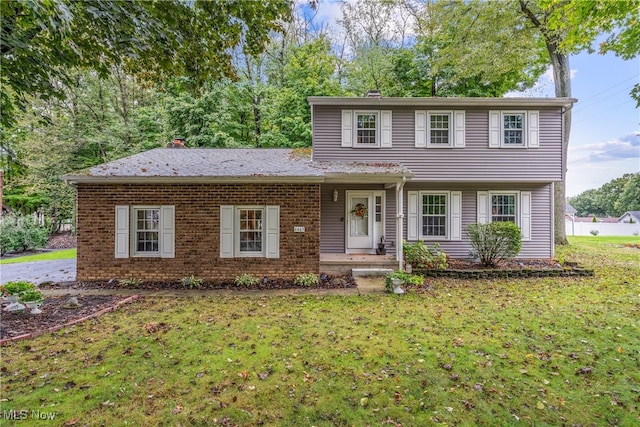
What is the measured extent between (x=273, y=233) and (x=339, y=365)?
4.87 meters

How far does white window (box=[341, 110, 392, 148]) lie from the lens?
1067 centimetres

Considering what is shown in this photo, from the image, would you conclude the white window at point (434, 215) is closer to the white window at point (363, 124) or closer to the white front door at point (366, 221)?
the white front door at point (366, 221)

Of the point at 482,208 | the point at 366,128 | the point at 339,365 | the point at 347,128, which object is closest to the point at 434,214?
the point at 482,208

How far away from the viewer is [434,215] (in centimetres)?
1099

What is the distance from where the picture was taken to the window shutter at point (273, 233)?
8.28 metres

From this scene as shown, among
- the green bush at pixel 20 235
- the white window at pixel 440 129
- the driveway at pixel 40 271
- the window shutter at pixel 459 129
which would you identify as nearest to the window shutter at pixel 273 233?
→ the driveway at pixel 40 271

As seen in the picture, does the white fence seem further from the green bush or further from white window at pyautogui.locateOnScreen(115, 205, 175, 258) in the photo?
the green bush

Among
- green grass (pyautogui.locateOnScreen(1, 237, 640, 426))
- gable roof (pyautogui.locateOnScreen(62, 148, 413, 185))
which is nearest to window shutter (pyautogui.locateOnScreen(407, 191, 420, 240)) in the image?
gable roof (pyautogui.locateOnScreen(62, 148, 413, 185))

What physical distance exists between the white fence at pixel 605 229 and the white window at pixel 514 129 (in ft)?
65.6

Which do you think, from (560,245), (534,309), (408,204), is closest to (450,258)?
(408,204)

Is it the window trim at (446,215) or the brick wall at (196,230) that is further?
the window trim at (446,215)

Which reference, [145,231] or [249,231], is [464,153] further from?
[145,231]

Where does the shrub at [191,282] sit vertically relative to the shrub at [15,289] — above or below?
below

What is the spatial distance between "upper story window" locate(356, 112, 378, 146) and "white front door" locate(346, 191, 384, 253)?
1806 mm
